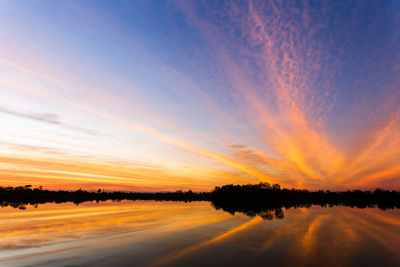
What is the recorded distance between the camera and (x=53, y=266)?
12.8 meters

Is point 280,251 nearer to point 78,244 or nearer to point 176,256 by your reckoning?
point 176,256

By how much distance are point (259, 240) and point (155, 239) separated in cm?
909

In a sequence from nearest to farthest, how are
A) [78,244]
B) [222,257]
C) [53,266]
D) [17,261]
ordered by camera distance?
[53,266], [17,261], [222,257], [78,244]

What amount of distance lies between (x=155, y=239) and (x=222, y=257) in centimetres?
820

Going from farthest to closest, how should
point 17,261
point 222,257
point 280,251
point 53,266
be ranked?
point 280,251, point 222,257, point 17,261, point 53,266

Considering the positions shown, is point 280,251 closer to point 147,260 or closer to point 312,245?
point 312,245

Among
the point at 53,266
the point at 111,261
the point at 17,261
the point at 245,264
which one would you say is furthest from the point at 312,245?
the point at 17,261

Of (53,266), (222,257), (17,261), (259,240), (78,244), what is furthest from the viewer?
(259,240)

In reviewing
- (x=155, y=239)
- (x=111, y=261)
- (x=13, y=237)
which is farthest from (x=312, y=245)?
(x=13, y=237)

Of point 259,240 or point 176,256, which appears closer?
point 176,256

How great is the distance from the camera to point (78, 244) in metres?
18.6

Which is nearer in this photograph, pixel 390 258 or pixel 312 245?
pixel 390 258

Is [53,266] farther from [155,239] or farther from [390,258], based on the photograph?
[390,258]

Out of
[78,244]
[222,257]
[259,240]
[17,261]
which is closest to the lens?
[17,261]
